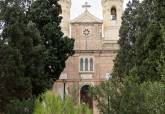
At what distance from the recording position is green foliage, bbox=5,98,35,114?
22.2 metres

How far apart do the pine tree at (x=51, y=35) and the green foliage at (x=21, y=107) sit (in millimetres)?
9046

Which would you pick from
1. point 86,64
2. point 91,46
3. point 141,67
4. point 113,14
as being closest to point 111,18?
point 113,14

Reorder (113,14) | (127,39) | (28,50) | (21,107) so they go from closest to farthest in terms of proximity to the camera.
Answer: (21,107) < (28,50) < (127,39) < (113,14)

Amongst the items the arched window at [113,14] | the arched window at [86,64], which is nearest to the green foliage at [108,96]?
the arched window at [86,64]

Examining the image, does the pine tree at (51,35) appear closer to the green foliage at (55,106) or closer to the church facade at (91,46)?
the green foliage at (55,106)

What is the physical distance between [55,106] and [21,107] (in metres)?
7.41

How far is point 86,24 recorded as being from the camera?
62.3 m

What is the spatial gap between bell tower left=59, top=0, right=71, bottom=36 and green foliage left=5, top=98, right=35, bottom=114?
37531 millimetres

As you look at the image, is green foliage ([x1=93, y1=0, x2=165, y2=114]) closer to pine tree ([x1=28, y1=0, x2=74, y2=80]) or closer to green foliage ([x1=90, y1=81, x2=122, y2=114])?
green foliage ([x1=90, y1=81, x2=122, y2=114])

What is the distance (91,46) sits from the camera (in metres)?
61.7

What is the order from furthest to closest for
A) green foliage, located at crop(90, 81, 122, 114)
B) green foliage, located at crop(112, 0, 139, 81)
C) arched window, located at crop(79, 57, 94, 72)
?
arched window, located at crop(79, 57, 94, 72), green foliage, located at crop(112, 0, 139, 81), green foliage, located at crop(90, 81, 122, 114)

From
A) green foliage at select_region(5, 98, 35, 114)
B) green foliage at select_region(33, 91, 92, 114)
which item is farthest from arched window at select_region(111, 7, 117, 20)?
green foliage at select_region(33, 91, 92, 114)

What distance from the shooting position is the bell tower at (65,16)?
204 feet

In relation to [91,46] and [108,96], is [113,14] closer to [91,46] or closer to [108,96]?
[91,46]
